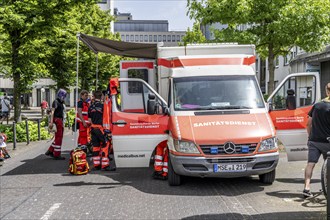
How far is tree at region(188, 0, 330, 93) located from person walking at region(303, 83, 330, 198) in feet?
29.3

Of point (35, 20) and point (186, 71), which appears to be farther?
point (35, 20)

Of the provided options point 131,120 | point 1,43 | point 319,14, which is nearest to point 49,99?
point 1,43

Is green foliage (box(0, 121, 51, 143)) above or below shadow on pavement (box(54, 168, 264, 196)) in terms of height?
above

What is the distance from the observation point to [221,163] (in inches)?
324

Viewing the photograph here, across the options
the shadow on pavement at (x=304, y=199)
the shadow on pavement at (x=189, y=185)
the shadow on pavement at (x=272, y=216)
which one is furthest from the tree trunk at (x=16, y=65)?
the shadow on pavement at (x=272, y=216)

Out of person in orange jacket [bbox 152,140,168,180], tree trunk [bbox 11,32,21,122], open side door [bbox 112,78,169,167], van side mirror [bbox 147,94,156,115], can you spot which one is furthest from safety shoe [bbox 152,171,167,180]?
tree trunk [bbox 11,32,21,122]

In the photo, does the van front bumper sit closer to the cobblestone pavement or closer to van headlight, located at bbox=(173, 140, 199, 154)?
van headlight, located at bbox=(173, 140, 199, 154)

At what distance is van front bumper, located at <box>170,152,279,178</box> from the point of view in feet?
27.0

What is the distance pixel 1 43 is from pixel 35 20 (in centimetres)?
168

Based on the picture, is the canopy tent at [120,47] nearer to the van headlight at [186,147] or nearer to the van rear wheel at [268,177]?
the van headlight at [186,147]

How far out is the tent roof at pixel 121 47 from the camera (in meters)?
11.8

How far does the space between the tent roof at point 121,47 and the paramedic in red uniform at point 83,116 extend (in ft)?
4.05

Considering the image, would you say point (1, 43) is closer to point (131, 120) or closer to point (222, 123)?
point (131, 120)

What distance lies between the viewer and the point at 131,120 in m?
9.59
